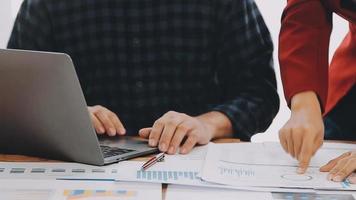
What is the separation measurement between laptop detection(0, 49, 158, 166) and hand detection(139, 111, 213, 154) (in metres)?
0.04

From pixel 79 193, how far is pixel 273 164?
33 cm

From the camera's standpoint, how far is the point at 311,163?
0.89 m

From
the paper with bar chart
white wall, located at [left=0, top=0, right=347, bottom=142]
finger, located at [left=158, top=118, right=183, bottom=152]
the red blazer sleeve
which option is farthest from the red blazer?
white wall, located at [left=0, top=0, right=347, bottom=142]

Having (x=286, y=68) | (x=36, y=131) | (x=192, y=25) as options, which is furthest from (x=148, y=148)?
(x=192, y=25)

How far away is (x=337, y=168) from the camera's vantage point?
2.68 ft

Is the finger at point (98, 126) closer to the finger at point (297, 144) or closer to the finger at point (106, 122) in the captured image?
the finger at point (106, 122)

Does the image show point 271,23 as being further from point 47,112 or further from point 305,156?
point 47,112

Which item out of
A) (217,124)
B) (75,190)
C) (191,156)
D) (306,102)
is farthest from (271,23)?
(75,190)

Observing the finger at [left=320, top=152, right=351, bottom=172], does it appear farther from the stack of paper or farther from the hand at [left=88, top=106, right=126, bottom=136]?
the hand at [left=88, top=106, right=126, bottom=136]

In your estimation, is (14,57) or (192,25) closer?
(14,57)

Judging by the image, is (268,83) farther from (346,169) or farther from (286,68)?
(346,169)

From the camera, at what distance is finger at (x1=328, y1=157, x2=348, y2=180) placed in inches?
31.6

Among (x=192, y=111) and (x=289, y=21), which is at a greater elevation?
(x=289, y=21)

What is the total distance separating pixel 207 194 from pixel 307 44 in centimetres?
45
